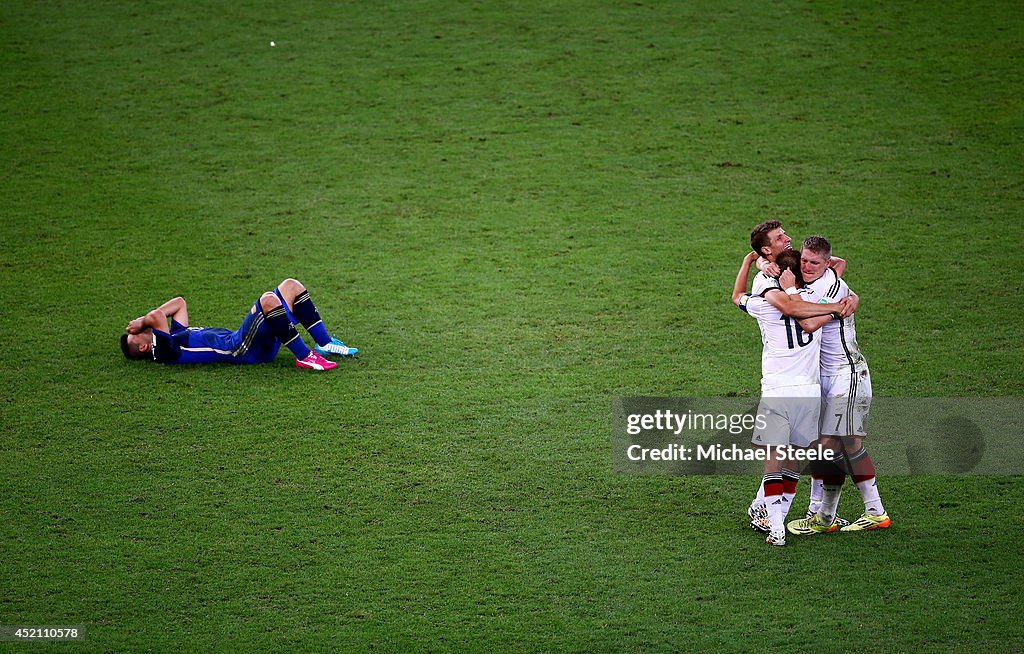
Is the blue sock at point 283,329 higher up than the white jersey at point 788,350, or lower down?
higher up

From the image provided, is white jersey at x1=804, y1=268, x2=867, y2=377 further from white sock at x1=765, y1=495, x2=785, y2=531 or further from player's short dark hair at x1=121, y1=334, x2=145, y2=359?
player's short dark hair at x1=121, y1=334, x2=145, y2=359

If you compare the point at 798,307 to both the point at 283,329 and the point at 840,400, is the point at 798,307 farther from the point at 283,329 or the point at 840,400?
the point at 283,329

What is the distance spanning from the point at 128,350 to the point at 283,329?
4.06 feet

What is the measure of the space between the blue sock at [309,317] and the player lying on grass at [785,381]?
3520mm

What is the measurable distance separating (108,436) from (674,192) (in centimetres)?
604

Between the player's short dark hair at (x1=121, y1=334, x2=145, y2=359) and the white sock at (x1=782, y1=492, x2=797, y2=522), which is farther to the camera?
the player's short dark hair at (x1=121, y1=334, x2=145, y2=359)

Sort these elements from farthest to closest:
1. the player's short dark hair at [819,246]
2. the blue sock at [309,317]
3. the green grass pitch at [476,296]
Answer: the blue sock at [309,317]
the player's short dark hair at [819,246]
the green grass pitch at [476,296]

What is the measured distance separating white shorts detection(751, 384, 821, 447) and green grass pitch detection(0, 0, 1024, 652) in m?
0.61

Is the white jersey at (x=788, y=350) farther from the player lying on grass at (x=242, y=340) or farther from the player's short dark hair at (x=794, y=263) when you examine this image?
the player lying on grass at (x=242, y=340)

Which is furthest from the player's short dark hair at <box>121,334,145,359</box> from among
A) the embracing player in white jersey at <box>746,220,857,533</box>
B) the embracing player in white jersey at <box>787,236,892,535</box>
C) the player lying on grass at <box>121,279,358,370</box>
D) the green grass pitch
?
the embracing player in white jersey at <box>787,236,892,535</box>

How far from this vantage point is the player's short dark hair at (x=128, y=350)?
8062 millimetres

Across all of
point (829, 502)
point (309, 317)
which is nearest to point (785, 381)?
point (829, 502)

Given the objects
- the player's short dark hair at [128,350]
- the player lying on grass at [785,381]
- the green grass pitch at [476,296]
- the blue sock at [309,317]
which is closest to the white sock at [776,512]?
the player lying on grass at [785,381]

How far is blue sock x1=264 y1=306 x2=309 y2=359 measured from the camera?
7.80 meters
